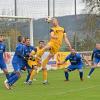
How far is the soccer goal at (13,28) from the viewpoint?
29.4 meters

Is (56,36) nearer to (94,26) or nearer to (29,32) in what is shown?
(29,32)

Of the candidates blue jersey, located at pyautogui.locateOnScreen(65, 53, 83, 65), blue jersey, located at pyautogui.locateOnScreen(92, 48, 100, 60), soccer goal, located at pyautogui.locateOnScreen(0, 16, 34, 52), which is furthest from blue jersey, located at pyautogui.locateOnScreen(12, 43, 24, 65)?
soccer goal, located at pyautogui.locateOnScreen(0, 16, 34, 52)

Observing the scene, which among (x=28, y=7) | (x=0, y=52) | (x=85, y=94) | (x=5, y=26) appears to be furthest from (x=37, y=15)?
(x=85, y=94)

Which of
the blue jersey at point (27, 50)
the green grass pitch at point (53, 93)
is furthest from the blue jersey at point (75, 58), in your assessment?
the green grass pitch at point (53, 93)

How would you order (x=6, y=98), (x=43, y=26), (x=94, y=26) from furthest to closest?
(x=94, y=26)
(x=43, y=26)
(x=6, y=98)

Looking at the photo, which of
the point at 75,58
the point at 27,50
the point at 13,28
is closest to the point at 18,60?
the point at 27,50

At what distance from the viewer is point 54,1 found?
3578 cm

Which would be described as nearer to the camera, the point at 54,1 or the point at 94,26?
the point at 54,1

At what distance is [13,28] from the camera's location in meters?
30.2

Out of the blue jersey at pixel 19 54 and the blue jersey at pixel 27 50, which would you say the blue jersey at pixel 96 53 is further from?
the blue jersey at pixel 19 54

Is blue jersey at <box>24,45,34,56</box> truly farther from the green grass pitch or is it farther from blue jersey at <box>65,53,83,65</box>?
A: blue jersey at <box>65,53,83,65</box>

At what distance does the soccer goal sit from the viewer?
29.4m

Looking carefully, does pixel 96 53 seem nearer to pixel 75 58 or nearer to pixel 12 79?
pixel 75 58

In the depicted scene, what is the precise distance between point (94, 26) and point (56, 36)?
2569cm
